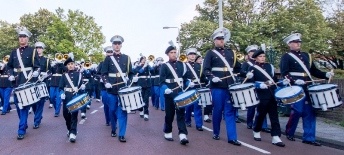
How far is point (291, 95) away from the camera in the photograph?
28.8ft

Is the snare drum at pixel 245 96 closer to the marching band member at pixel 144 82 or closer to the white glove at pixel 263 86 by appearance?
the white glove at pixel 263 86

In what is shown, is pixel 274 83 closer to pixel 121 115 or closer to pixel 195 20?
pixel 121 115

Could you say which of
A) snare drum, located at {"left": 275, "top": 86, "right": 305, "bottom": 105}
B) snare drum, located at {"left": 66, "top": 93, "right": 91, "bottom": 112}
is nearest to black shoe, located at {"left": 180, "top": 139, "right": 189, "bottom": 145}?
snare drum, located at {"left": 275, "top": 86, "right": 305, "bottom": 105}

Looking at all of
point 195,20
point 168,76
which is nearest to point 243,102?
point 168,76

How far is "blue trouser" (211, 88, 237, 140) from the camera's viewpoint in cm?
940

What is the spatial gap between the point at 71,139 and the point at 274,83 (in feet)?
15.1

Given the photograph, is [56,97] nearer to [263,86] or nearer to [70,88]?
[70,88]

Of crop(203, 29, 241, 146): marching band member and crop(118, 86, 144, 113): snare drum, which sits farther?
crop(203, 29, 241, 146): marching band member

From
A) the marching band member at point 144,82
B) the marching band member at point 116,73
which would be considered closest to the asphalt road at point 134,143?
the marching band member at point 116,73

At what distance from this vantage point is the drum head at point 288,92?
28.8ft

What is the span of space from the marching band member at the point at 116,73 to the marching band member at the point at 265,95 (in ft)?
9.09

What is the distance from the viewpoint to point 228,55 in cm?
976

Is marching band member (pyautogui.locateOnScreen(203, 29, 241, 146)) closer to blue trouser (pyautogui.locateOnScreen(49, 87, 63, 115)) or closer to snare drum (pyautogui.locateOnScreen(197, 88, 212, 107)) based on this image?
snare drum (pyautogui.locateOnScreen(197, 88, 212, 107))

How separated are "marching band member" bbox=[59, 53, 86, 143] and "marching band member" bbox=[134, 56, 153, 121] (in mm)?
4446
